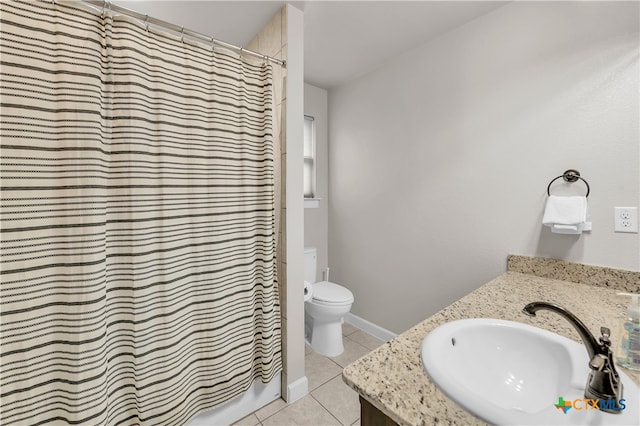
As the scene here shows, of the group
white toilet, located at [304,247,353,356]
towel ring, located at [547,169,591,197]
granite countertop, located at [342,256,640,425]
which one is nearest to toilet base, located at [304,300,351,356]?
white toilet, located at [304,247,353,356]

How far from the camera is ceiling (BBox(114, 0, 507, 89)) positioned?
5.18ft

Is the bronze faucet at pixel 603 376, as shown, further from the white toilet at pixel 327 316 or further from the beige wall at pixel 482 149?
the white toilet at pixel 327 316

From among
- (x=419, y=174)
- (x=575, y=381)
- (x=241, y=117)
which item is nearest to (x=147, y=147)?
(x=241, y=117)

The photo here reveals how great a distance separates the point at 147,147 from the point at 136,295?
0.63 m

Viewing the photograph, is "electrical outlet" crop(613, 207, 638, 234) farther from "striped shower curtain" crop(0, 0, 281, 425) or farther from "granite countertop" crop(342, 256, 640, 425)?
"striped shower curtain" crop(0, 0, 281, 425)

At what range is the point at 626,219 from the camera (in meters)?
1.22

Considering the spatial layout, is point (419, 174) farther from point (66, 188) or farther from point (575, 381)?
point (66, 188)

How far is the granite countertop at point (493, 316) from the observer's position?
55cm

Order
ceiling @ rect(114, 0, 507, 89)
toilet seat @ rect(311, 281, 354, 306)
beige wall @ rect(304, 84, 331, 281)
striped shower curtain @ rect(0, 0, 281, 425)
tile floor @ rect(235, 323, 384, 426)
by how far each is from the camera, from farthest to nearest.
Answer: beige wall @ rect(304, 84, 331, 281), toilet seat @ rect(311, 281, 354, 306), ceiling @ rect(114, 0, 507, 89), tile floor @ rect(235, 323, 384, 426), striped shower curtain @ rect(0, 0, 281, 425)

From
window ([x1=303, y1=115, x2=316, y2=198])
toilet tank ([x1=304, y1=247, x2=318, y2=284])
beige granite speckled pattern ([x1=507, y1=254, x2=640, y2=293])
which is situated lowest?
toilet tank ([x1=304, y1=247, x2=318, y2=284])

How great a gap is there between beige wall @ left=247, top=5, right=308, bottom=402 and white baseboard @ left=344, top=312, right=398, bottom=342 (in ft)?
2.96

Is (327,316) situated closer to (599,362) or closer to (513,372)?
(513,372)

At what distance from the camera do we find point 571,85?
4.42 ft

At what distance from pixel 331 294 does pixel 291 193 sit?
1003 millimetres
